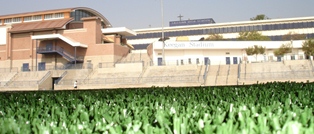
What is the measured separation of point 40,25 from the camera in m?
57.0

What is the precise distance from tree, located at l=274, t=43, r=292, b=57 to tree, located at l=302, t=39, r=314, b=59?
229 cm

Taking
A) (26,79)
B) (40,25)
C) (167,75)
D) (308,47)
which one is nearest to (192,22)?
(308,47)

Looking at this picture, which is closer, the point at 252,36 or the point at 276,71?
the point at 276,71

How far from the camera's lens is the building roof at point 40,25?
5519cm

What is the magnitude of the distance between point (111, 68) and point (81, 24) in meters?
17.7

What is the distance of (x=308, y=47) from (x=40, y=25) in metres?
48.8

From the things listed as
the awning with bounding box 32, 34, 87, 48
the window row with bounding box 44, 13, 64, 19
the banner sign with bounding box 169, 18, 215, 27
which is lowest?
the awning with bounding box 32, 34, 87, 48

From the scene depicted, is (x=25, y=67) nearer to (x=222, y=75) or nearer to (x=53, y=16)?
(x=53, y=16)

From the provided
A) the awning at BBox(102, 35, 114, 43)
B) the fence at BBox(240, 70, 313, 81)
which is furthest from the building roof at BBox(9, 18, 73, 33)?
the fence at BBox(240, 70, 313, 81)

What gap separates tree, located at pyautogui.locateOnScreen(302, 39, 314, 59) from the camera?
5028cm

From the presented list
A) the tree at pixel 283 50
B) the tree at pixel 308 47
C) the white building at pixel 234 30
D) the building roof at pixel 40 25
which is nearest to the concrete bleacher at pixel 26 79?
the building roof at pixel 40 25

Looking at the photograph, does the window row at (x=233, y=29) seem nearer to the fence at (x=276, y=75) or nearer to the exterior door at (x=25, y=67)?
the exterior door at (x=25, y=67)

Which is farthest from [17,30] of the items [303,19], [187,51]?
[303,19]

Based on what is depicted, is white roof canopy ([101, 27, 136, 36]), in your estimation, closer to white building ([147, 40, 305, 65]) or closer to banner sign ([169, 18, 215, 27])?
white building ([147, 40, 305, 65])
